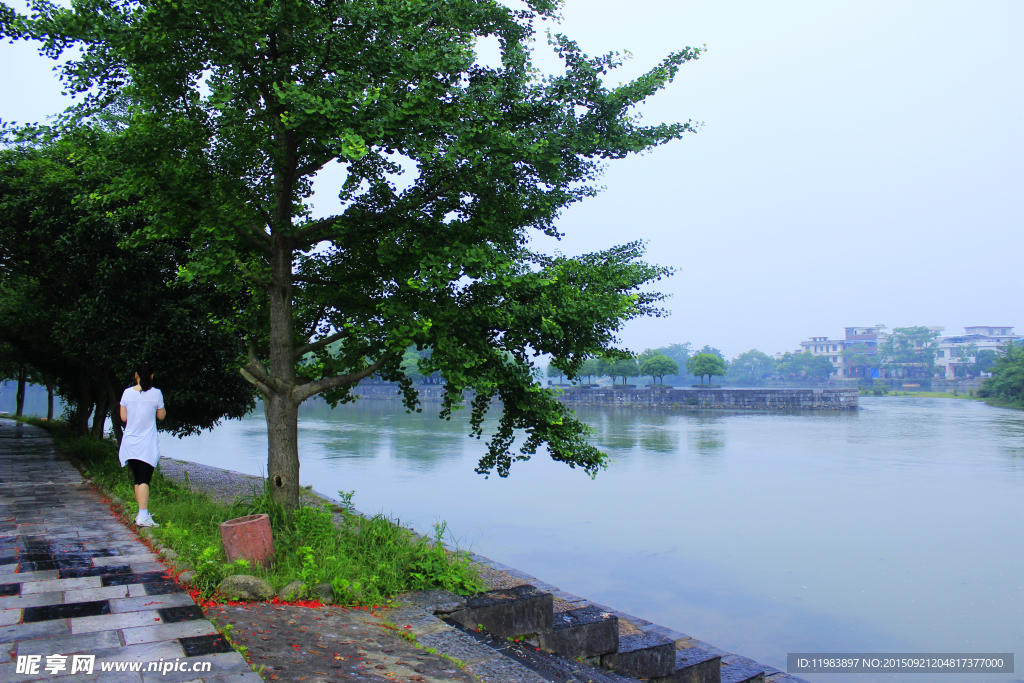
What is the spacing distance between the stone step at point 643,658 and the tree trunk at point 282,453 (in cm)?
359

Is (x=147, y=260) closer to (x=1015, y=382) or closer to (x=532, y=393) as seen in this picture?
(x=532, y=393)

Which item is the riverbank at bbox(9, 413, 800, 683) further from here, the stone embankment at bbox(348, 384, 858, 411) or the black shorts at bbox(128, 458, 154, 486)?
the stone embankment at bbox(348, 384, 858, 411)

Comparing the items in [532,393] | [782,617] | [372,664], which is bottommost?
[782,617]

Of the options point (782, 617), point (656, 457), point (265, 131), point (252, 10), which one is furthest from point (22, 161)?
point (656, 457)

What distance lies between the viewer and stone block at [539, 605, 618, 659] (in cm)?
620

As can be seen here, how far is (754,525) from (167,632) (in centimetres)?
1280

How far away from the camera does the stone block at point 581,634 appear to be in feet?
20.3

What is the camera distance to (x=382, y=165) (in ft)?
27.0

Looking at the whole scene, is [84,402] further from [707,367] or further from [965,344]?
[965,344]

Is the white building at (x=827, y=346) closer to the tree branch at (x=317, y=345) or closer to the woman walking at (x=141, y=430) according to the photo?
the tree branch at (x=317, y=345)

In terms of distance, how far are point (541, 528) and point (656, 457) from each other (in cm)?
1114

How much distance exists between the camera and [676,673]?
6.82 metres

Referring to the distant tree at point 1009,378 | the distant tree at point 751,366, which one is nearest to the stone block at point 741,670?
the distant tree at point 1009,378

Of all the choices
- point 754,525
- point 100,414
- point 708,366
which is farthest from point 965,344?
point 100,414
